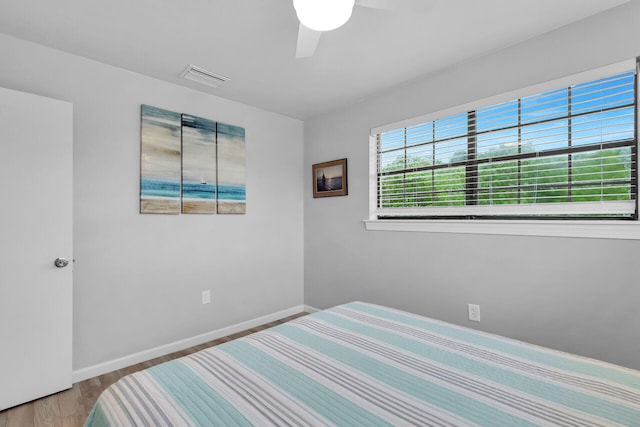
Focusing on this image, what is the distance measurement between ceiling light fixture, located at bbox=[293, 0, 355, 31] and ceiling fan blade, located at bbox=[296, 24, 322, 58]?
19 cm

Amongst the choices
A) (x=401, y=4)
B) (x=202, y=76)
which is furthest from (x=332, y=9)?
(x=202, y=76)

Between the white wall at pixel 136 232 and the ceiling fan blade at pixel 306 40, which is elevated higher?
the ceiling fan blade at pixel 306 40

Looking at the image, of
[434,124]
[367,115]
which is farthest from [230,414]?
[367,115]

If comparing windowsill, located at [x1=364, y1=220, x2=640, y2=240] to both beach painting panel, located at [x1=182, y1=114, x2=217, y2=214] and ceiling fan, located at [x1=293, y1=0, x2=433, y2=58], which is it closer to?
ceiling fan, located at [x1=293, y1=0, x2=433, y2=58]

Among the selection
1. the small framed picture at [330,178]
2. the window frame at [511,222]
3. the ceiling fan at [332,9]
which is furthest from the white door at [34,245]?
the window frame at [511,222]

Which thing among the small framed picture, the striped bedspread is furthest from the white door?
the small framed picture

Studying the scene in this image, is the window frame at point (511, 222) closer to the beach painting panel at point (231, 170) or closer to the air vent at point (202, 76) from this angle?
the beach painting panel at point (231, 170)

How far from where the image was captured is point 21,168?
196 centimetres

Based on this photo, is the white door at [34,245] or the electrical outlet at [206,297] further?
the electrical outlet at [206,297]

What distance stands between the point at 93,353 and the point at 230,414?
204cm

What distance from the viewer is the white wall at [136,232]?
7.54 ft

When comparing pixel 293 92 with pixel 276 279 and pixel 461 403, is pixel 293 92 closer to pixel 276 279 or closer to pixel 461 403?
pixel 276 279

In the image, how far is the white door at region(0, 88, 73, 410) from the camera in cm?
192

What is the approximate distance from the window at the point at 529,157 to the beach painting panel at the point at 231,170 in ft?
4.70
